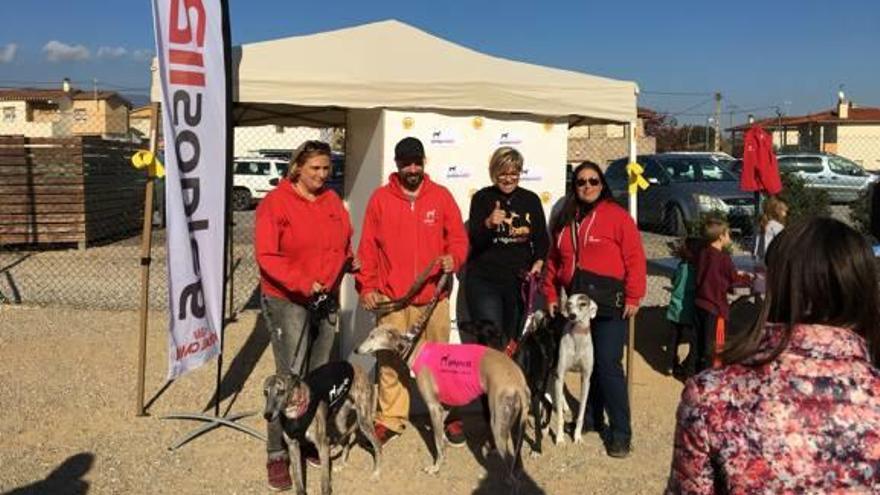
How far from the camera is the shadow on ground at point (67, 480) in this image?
4.46 m

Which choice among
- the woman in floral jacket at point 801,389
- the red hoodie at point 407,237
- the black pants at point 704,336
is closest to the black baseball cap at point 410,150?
the red hoodie at point 407,237

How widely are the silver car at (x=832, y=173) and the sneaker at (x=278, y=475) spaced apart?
21.7m

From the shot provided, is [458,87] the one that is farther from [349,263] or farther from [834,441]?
[834,441]

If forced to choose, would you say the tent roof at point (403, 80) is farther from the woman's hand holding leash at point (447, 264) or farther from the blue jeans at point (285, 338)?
the blue jeans at point (285, 338)

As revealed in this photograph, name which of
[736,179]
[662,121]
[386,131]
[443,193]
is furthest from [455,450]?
[662,121]

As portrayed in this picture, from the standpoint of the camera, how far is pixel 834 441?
5.22 feet

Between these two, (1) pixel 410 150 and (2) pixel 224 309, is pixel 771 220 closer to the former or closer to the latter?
(1) pixel 410 150

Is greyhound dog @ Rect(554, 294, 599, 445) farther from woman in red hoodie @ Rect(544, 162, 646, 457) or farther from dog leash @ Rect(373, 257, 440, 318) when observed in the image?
dog leash @ Rect(373, 257, 440, 318)

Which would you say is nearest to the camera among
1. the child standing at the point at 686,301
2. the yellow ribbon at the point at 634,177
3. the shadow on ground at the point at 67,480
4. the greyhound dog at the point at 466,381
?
the greyhound dog at the point at 466,381

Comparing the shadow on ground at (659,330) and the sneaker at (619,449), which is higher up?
the shadow on ground at (659,330)

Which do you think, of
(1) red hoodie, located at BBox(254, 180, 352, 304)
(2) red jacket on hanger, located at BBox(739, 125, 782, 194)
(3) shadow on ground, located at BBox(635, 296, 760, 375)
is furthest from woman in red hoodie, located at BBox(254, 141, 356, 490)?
(2) red jacket on hanger, located at BBox(739, 125, 782, 194)

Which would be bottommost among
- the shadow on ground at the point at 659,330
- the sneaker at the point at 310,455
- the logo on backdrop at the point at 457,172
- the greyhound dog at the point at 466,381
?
the sneaker at the point at 310,455

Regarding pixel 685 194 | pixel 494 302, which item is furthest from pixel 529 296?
pixel 685 194

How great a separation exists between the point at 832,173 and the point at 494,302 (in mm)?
21608
